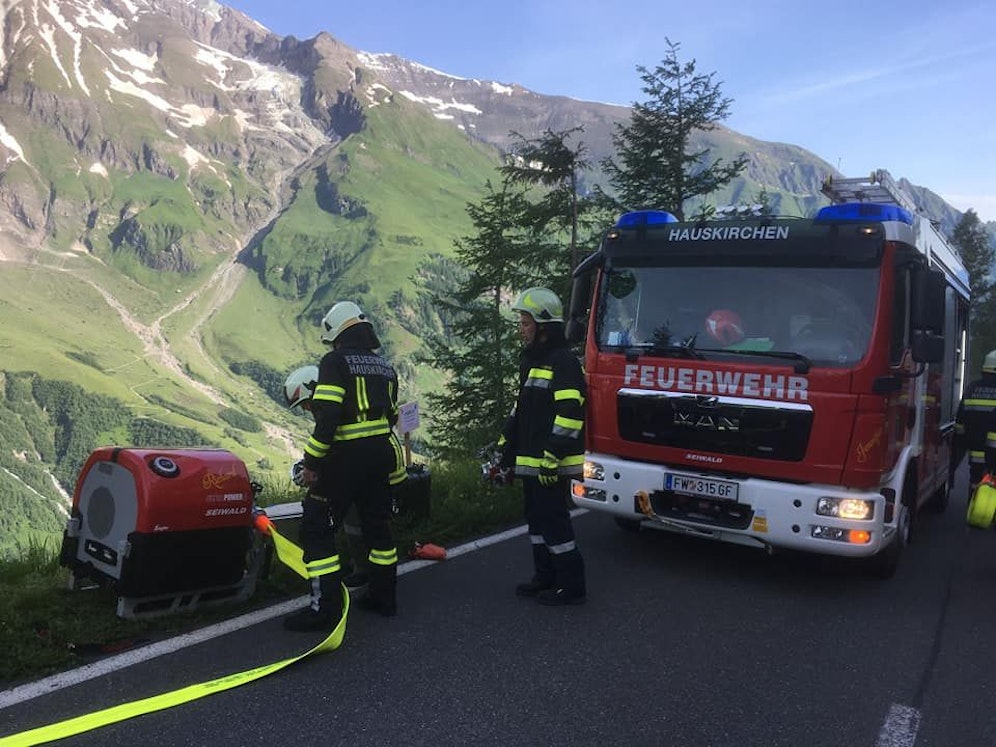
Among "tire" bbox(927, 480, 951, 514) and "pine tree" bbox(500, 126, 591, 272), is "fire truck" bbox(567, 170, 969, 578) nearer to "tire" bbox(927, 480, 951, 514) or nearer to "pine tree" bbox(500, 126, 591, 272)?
"tire" bbox(927, 480, 951, 514)

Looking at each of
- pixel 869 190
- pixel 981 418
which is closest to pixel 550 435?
pixel 981 418

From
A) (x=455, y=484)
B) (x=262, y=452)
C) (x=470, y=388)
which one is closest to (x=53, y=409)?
(x=262, y=452)

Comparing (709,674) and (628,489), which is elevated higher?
(628,489)

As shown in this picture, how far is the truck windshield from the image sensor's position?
552cm

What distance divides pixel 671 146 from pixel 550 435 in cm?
1473

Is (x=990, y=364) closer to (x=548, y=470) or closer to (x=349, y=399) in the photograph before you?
(x=548, y=470)

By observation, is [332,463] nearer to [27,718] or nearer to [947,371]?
[27,718]

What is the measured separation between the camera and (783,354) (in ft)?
18.2

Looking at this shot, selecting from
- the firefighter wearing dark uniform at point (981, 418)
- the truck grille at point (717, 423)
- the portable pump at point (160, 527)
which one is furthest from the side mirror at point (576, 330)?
the firefighter wearing dark uniform at point (981, 418)

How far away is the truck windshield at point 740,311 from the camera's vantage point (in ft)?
18.1

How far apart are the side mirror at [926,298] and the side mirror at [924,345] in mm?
49

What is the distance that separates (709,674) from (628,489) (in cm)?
196

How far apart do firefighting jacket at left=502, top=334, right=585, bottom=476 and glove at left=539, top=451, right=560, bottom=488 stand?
0.12ft

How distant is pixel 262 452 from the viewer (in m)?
138
